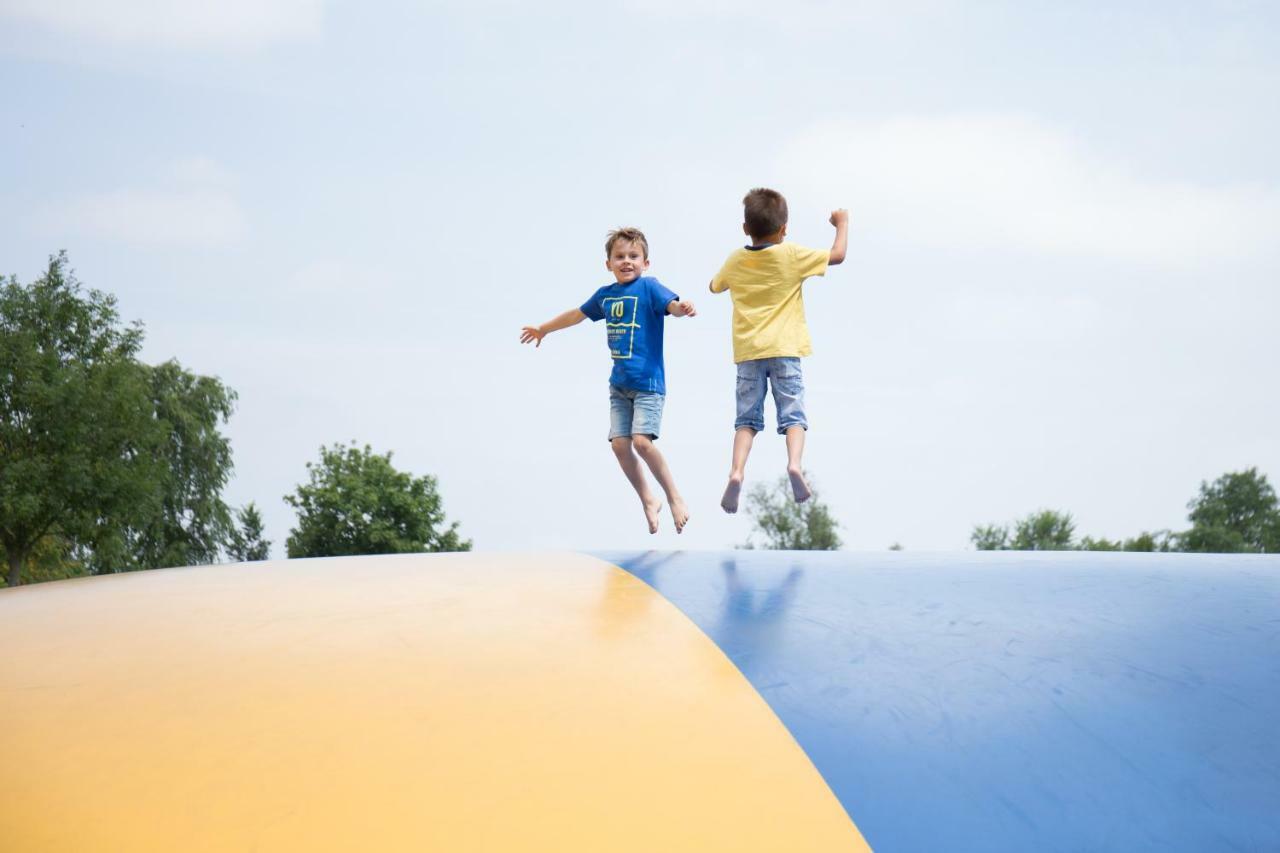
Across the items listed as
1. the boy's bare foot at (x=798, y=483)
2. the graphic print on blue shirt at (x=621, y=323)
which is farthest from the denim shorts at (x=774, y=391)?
the graphic print on blue shirt at (x=621, y=323)

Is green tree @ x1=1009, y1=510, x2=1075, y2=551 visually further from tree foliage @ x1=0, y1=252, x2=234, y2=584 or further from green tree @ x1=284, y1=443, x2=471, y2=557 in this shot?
tree foliage @ x1=0, y1=252, x2=234, y2=584

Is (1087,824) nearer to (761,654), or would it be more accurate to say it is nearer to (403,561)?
Answer: (761,654)

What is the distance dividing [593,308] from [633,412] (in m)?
0.65

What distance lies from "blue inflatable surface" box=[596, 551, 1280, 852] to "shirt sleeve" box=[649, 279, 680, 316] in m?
2.37

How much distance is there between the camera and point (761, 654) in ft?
9.81

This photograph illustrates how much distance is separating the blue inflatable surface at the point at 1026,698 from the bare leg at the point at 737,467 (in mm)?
1614

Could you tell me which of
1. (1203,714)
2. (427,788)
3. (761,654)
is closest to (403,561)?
(761,654)

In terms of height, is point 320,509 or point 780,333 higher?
point 780,333

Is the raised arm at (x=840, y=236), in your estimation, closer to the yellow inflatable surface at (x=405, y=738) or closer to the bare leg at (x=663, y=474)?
the bare leg at (x=663, y=474)

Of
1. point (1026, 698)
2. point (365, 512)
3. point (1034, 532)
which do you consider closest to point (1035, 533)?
point (1034, 532)

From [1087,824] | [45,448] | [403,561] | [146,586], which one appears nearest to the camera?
[1087,824]

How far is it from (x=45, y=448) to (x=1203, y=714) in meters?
25.2

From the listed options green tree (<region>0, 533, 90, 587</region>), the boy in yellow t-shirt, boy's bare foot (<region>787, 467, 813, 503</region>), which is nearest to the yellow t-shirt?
the boy in yellow t-shirt

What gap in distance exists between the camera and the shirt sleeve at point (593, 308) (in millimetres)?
6402
